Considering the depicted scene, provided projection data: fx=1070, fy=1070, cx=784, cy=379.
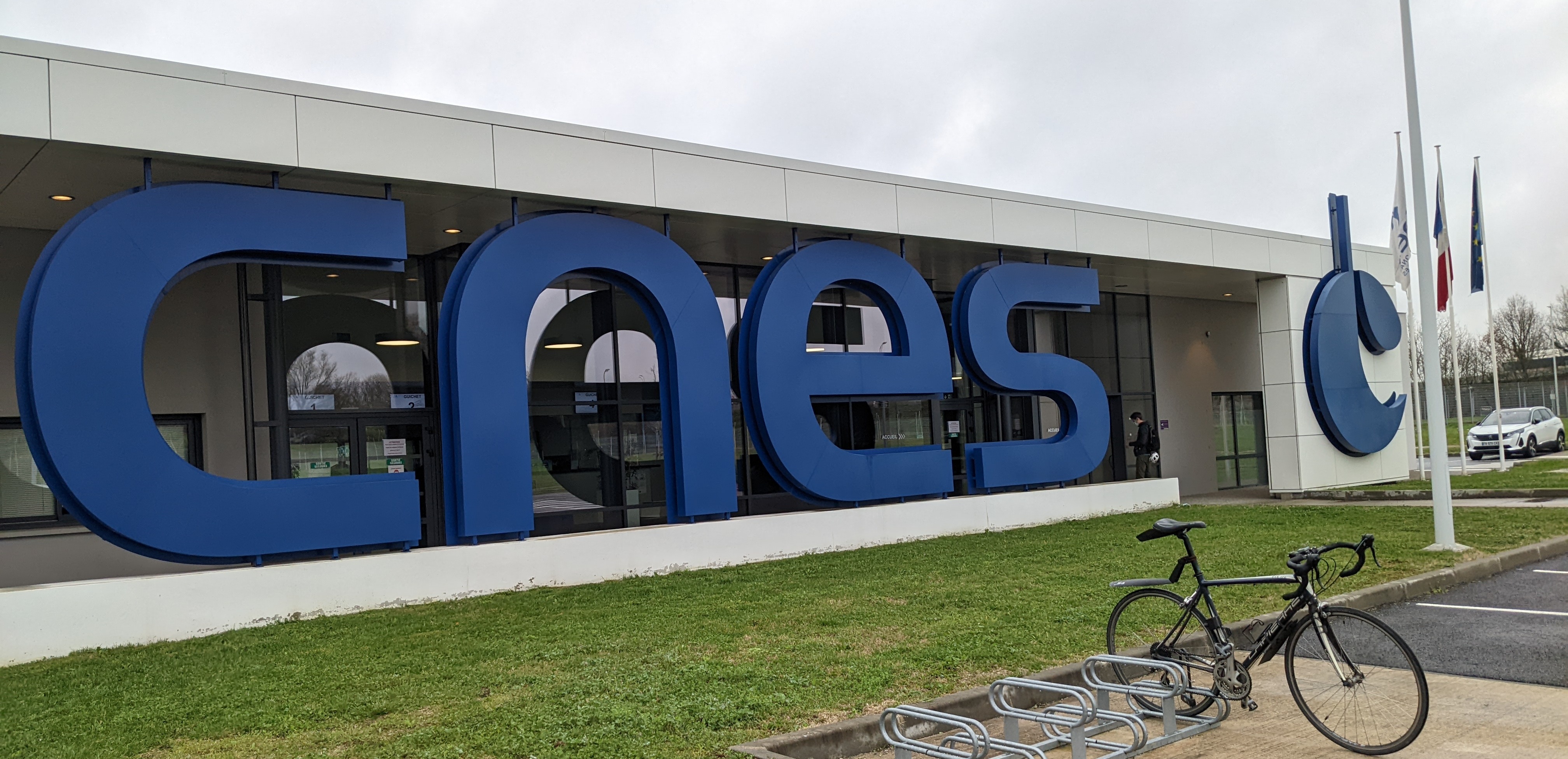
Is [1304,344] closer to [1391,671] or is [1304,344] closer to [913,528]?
[913,528]

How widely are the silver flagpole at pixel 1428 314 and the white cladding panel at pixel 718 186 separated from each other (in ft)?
24.7

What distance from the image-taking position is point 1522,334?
6006 centimetres

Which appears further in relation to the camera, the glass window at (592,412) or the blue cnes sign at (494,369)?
the glass window at (592,412)

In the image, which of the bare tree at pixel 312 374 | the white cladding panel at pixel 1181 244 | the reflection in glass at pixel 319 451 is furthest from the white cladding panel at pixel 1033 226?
the reflection in glass at pixel 319 451

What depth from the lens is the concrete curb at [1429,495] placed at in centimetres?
1850

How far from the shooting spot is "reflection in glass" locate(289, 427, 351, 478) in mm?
13508

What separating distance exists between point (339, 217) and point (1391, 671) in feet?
33.4

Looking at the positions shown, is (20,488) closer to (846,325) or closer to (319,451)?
(319,451)

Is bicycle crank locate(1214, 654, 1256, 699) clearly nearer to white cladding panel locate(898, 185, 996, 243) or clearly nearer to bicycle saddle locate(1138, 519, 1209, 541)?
bicycle saddle locate(1138, 519, 1209, 541)

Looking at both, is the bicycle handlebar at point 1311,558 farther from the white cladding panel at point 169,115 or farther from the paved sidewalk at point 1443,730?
the white cladding panel at point 169,115

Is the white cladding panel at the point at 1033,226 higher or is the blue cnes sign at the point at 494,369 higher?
the white cladding panel at the point at 1033,226

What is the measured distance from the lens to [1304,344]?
71.0 ft

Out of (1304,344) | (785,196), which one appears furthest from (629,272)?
(1304,344)

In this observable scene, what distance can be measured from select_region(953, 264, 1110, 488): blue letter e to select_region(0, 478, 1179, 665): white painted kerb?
67 centimetres
